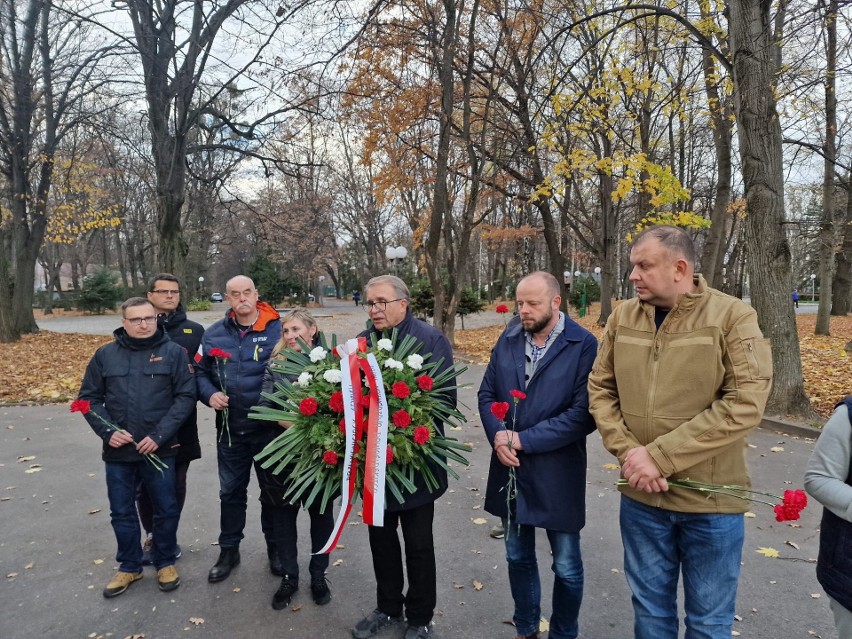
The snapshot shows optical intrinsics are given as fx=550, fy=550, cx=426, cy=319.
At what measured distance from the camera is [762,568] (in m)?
3.55

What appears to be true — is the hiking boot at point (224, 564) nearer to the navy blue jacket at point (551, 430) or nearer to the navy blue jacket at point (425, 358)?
the navy blue jacket at point (425, 358)

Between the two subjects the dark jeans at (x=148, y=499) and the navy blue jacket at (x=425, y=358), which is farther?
the dark jeans at (x=148, y=499)

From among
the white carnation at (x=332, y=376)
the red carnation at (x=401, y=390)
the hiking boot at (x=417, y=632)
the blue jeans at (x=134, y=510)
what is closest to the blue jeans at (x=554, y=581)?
the hiking boot at (x=417, y=632)

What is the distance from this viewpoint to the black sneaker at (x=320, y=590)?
129 inches

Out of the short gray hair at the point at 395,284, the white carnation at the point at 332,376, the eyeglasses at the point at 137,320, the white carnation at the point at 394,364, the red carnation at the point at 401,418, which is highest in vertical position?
the short gray hair at the point at 395,284

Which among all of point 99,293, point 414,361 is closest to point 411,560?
point 414,361

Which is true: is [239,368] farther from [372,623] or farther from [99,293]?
[99,293]

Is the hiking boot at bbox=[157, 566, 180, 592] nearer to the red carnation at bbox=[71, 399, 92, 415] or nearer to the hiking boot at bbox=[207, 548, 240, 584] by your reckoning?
the hiking boot at bbox=[207, 548, 240, 584]

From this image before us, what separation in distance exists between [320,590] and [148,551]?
1.44 m

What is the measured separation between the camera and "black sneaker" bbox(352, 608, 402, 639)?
2938mm

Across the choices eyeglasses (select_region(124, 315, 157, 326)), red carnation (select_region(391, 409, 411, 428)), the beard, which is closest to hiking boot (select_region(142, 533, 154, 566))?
eyeglasses (select_region(124, 315, 157, 326))

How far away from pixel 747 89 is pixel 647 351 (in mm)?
5682

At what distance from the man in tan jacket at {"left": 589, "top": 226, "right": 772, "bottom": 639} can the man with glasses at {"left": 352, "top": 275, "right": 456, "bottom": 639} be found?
1015 millimetres

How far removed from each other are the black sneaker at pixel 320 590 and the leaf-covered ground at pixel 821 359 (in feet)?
21.5
